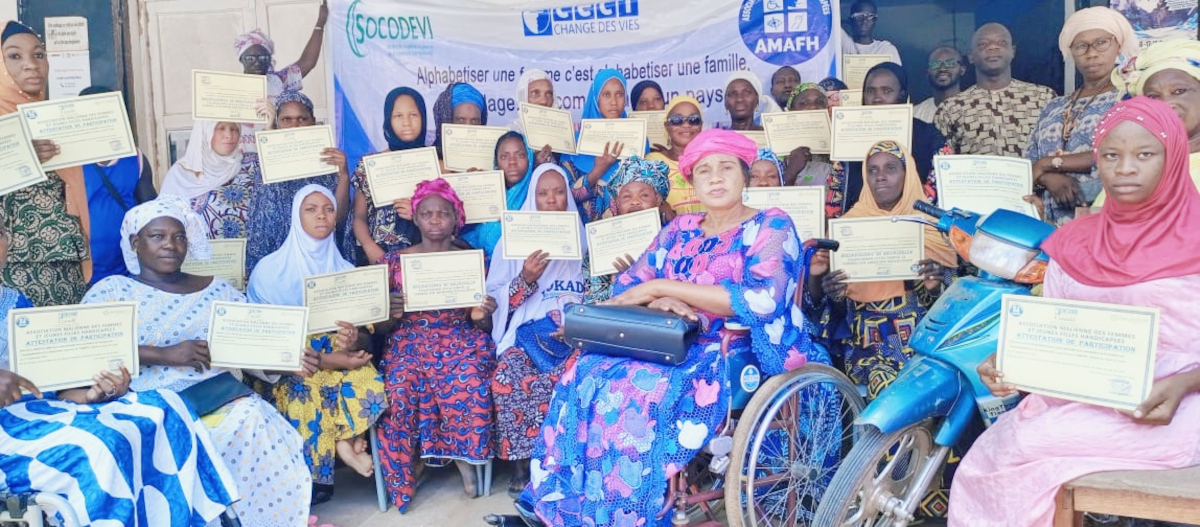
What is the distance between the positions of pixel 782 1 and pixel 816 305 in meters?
2.22

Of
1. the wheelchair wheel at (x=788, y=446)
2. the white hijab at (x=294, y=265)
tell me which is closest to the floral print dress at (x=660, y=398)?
the wheelchair wheel at (x=788, y=446)

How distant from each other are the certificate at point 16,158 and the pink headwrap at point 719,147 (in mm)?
2836

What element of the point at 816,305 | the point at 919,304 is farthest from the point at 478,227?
the point at 919,304

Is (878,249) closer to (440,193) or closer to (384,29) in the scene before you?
(440,193)

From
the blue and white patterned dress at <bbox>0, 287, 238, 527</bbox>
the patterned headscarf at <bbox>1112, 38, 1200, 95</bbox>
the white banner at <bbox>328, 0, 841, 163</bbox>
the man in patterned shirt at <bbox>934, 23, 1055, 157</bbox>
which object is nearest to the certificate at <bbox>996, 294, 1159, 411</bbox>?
the patterned headscarf at <bbox>1112, 38, 1200, 95</bbox>

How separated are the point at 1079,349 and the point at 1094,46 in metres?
2.19

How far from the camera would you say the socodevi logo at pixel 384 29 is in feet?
21.9

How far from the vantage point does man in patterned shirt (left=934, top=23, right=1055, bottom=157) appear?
531cm

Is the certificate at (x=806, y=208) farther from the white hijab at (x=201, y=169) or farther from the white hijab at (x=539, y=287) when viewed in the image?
the white hijab at (x=201, y=169)

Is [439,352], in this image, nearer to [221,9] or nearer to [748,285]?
[748,285]

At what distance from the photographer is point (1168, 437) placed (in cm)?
295

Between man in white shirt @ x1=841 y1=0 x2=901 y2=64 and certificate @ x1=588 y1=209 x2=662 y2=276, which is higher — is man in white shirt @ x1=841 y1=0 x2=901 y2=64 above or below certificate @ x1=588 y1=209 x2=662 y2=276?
above

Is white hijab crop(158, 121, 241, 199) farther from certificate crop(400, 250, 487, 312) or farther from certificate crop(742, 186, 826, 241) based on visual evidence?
certificate crop(742, 186, 826, 241)

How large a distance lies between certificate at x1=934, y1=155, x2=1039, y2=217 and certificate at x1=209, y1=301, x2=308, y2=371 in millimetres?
2756
